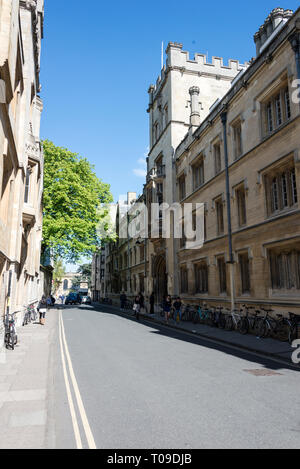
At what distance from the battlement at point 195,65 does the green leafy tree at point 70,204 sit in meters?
11.5

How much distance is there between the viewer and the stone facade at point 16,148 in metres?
10.5

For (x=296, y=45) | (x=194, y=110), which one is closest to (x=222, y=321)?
(x=296, y=45)

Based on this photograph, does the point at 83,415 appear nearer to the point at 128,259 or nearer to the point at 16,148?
the point at 16,148

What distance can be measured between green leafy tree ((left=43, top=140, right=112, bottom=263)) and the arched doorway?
19.9 feet

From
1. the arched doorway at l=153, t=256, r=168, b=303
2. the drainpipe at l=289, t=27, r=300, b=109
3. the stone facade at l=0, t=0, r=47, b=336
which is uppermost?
the drainpipe at l=289, t=27, r=300, b=109

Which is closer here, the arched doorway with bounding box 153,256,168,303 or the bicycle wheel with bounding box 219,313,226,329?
the bicycle wheel with bounding box 219,313,226,329

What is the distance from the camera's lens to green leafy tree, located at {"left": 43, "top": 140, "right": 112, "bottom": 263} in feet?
99.7

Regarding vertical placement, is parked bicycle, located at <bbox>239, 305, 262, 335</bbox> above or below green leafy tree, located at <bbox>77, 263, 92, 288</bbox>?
below

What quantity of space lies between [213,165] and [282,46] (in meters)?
7.97

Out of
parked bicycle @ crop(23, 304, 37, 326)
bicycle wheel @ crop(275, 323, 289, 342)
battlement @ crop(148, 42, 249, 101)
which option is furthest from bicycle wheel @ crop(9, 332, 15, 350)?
battlement @ crop(148, 42, 249, 101)

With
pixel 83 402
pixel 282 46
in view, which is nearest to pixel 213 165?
pixel 282 46

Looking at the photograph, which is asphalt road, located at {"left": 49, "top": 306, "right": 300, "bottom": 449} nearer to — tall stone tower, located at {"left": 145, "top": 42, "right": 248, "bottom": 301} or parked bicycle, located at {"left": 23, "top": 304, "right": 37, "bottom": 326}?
parked bicycle, located at {"left": 23, "top": 304, "right": 37, "bottom": 326}

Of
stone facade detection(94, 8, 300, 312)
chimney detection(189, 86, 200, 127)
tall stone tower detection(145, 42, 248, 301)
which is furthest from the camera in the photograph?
tall stone tower detection(145, 42, 248, 301)
